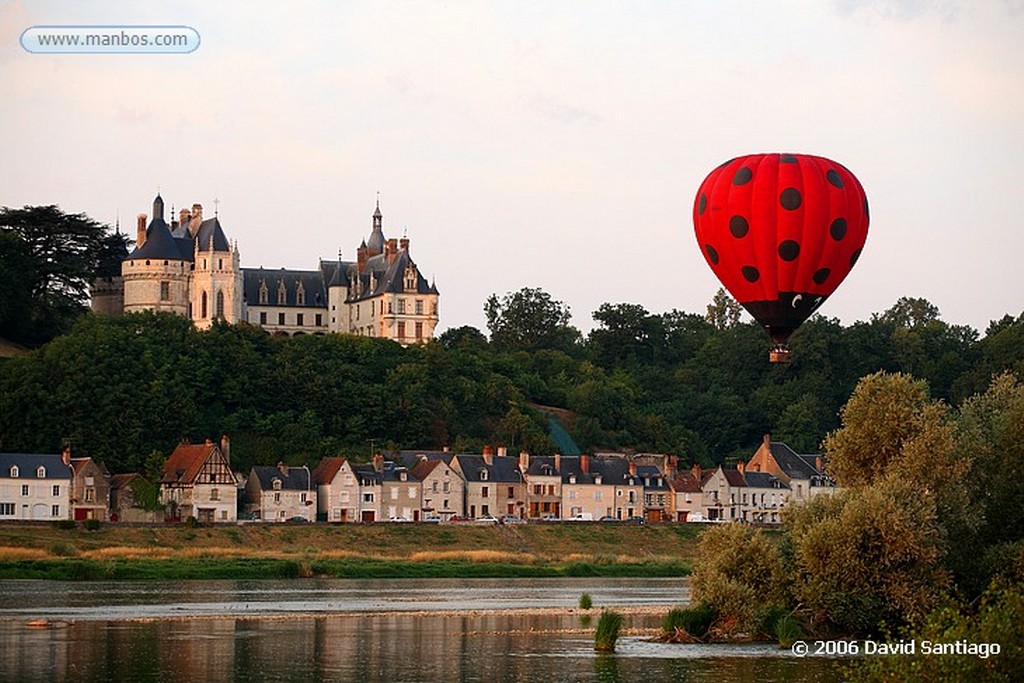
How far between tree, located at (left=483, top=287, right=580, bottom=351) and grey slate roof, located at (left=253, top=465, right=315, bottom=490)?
139 ft

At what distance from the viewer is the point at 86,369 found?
83.8 m

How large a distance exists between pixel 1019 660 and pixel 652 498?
65.8 m

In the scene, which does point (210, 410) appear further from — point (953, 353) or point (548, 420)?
point (953, 353)

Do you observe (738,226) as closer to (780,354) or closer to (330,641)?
(780,354)

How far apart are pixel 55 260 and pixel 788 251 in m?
77.5

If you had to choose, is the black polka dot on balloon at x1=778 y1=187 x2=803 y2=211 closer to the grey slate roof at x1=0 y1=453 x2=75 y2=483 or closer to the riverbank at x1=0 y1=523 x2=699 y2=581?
the riverbank at x1=0 y1=523 x2=699 y2=581

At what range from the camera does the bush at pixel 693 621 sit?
118ft

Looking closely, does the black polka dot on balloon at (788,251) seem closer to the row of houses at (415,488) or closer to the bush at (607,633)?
the bush at (607,633)

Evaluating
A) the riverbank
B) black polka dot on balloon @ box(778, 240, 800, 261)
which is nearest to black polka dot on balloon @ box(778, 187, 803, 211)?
black polka dot on balloon @ box(778, 240, 800, 261)

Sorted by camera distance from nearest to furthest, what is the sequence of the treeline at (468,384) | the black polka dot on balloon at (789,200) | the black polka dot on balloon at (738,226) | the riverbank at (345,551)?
the black polka dot on balloon at (789,200), the black polka dot on balloon at (738,226), the riverbank at (345,551), the treeline at (468,384)

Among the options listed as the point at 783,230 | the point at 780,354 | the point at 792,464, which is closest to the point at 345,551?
the point at 792,464

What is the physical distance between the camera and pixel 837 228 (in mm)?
31781

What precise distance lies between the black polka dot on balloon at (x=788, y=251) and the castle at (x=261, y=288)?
73349 mm

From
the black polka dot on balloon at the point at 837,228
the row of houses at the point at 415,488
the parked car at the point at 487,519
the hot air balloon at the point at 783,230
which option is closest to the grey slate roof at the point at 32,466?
the row of houses at the point at 415,488
